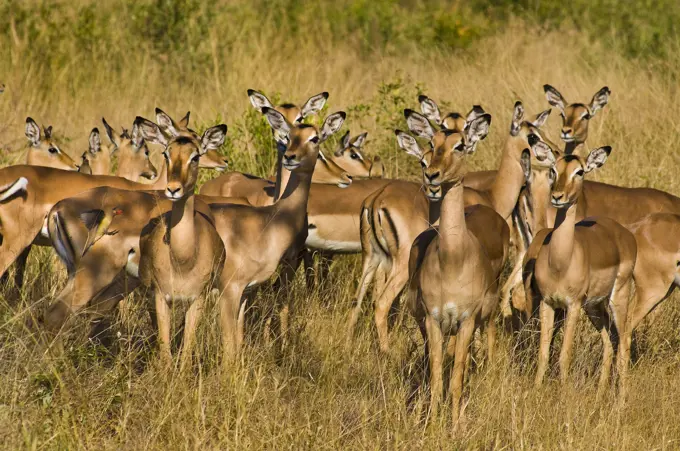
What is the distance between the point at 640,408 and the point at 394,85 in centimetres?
530

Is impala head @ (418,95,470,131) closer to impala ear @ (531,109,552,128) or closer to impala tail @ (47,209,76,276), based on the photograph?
impala ear @ (531,109,552,128)

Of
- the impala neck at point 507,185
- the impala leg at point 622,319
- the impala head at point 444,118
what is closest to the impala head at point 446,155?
the impala leg at point 622,319

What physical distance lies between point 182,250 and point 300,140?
4.56 feet

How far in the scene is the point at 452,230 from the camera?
5367mm

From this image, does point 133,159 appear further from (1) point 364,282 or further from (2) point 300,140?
(2) point 300,140

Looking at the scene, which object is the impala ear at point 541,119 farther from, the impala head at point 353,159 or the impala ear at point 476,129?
the impala ear at point 476,129

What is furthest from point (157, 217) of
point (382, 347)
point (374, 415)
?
point (374, 415)

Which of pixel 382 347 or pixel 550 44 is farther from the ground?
pixel 550 44

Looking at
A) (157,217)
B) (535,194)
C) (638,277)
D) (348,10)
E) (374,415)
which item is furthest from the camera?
(348,10)

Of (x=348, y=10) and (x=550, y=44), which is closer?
(x=550, y=44)

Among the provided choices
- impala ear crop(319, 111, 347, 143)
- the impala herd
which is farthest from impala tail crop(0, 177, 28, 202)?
impala ear crop(319, 111, 347, 143)

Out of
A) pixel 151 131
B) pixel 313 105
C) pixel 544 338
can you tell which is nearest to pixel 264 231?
pixel 151 131

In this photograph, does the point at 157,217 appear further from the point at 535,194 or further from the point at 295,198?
the point at 535,194

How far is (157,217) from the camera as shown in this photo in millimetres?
6215
